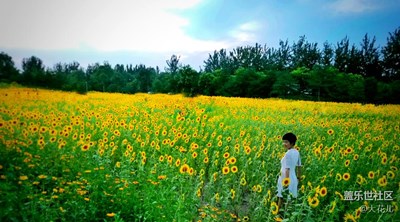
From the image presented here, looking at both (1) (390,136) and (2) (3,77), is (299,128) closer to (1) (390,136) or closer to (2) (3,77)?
(1) (390,136)

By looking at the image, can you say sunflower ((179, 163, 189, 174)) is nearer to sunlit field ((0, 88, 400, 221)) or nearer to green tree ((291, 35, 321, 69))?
sunlit field ((0, 88, 400, 221))

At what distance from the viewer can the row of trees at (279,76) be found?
33.8 feet

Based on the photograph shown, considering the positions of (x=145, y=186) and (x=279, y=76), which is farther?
(x=279, y=76)

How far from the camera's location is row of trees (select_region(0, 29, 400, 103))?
10.3 m

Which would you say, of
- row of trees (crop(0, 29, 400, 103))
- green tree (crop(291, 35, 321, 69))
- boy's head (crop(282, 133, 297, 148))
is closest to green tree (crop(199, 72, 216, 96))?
row of trees (crop(0, 29, 400, 103))

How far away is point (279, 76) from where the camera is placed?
31516mm

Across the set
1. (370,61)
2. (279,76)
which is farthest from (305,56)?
(370,61)

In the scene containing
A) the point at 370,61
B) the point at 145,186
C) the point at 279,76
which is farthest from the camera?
the point at 279,76

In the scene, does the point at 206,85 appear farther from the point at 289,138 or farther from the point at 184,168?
the point at 289,138

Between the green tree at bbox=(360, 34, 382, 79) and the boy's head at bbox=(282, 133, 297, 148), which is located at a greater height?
the green tree at bbox=(360, 34, 382, 79)

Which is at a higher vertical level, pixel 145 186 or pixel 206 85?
pixel 206 85

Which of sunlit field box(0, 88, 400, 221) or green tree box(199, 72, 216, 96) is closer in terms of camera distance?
sunlit field box(0, 88, 400, 221)

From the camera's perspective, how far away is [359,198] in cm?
420

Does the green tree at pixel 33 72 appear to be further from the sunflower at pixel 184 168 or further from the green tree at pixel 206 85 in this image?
the green tree at pixel 206 85
